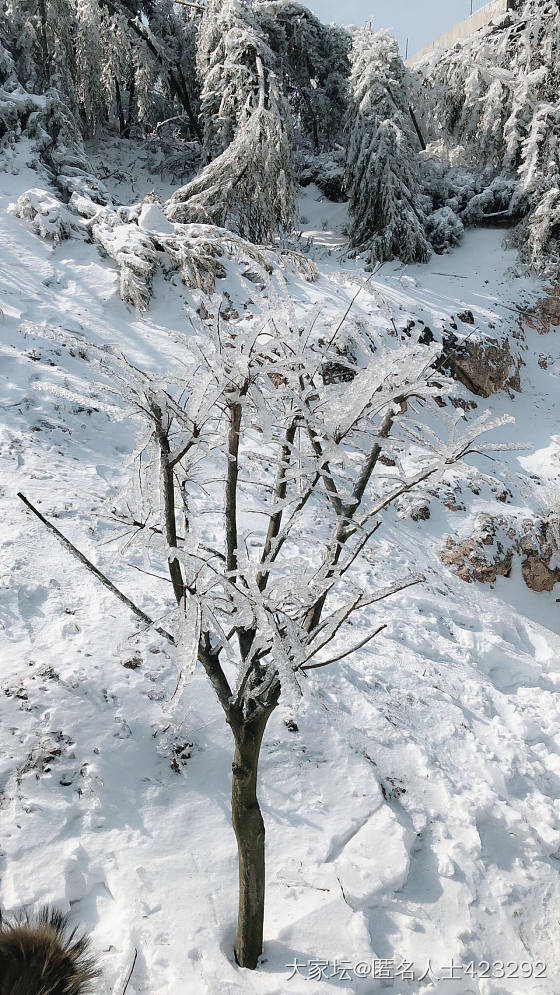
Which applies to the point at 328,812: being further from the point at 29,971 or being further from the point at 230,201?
the point at 230,201

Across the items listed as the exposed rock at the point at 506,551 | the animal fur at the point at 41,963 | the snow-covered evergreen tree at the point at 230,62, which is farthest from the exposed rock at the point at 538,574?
the snow-covered evergreen tree at the point at 230,62

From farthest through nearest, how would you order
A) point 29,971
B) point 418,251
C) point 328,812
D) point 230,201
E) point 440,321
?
point 418,251 < point 230,201 < point 440,321 < point 328,812 < point 29,971

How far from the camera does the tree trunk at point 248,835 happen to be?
7.10ft

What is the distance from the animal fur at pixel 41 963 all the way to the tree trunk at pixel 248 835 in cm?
60

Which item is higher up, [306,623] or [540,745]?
[306,623]

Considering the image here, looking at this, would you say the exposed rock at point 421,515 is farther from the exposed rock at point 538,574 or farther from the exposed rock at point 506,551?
the exposed rock at point 538,574

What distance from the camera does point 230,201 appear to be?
9.27 m

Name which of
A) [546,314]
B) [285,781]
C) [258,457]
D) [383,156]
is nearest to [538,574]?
[285,781]

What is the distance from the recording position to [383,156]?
9.77 m

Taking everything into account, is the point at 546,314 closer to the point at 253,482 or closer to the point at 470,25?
the point at 253,482

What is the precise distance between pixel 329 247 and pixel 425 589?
26.2 feet

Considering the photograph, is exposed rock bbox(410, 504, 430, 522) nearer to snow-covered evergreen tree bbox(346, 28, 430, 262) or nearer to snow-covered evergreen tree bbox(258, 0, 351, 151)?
snow-covered evergreen tree bbox(346, 28, 430, 262)

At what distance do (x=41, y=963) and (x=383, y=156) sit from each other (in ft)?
36.1

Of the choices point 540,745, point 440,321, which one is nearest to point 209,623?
point 540,745
